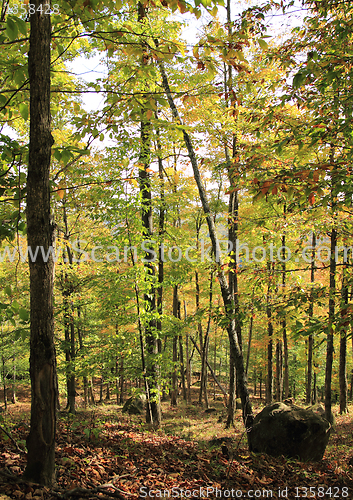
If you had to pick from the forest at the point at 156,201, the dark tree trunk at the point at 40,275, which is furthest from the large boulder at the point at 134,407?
the dark tree trunk at the point at 40,275

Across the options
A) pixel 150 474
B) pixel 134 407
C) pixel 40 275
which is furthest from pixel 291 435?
pixel 134 407

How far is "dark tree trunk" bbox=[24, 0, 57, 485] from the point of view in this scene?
2193 millimetres

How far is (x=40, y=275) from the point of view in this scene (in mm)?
2234

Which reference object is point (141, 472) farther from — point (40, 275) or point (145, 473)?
point (40, 275)

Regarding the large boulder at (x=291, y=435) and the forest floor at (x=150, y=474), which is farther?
the large boulder at (x=291, y=435)

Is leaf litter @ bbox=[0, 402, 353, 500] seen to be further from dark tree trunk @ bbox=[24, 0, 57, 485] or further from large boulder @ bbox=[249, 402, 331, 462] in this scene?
large boulder @ bbox=[249, 402, 331, 462]

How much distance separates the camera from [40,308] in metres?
2.23

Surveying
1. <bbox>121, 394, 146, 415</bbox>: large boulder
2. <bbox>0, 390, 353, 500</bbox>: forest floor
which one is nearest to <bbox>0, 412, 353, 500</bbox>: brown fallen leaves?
<bbox>0, 390, 353, 500</bbox>: forest floor

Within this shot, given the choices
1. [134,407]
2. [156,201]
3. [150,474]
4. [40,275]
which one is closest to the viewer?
[40,275]

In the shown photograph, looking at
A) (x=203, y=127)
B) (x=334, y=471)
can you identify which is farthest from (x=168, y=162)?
(x=334, y=471)

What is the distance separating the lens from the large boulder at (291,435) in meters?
5.27

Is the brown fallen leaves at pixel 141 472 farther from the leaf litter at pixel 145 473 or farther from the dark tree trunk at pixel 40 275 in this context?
the dark tree trunk at pixel 40 275

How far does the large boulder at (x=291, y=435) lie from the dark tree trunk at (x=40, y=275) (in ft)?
14.9

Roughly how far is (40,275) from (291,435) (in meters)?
5.45
